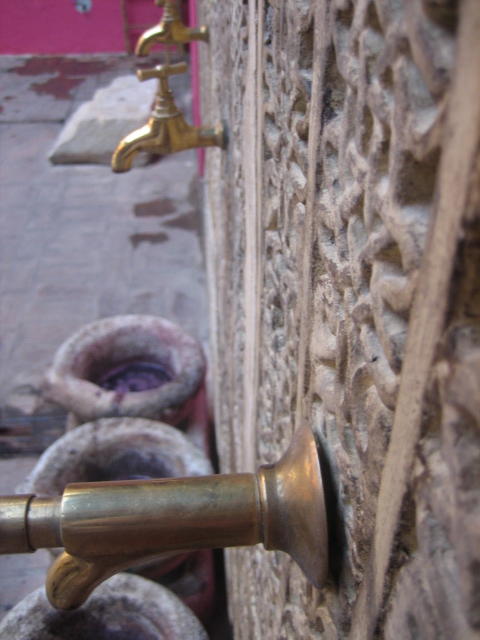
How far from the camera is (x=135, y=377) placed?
1.87 metres

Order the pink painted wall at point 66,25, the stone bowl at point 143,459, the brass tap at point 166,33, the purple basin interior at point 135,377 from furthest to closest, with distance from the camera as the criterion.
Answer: the pink painted wall at point 66,25 < the purple basin interior at point 135,377 < the stone bowl at point 143,459 < the brass tap at point 166,33

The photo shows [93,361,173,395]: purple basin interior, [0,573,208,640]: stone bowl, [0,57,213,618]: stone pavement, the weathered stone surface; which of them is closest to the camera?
[0,573,208,640]: stone bowl

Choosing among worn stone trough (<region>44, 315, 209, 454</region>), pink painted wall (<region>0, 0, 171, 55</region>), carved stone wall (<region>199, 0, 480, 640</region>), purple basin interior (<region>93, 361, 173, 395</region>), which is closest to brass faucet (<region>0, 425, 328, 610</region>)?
carved stone wall (<region>199, 0, 480, 640</region>)

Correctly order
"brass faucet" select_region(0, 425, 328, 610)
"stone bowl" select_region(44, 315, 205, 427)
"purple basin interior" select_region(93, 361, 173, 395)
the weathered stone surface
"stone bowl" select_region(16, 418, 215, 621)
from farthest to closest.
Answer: the weathered stone surface, "purple basin interior" select_region(93, 361, 173, 395), "stone bowl" select_region(44, 315, 205, 427), "stone bowl" select_region(16, 418, 215, 621), "brass faucet" select_region(0, 425, 328, 610)

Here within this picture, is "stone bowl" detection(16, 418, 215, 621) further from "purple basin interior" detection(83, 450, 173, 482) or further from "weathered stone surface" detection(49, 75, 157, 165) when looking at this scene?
"weathered stone surface" detection(49, 75, 157, 165)

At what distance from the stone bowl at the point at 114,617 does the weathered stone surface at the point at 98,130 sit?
2544 mm

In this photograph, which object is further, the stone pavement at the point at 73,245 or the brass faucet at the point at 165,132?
the stone pavement at the point at 73,245

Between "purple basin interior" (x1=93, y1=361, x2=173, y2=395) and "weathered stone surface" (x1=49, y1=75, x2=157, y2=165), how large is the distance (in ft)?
5.46

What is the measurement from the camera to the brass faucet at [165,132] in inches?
40.9

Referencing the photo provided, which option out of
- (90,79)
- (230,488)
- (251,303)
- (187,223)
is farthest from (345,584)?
(90,79)

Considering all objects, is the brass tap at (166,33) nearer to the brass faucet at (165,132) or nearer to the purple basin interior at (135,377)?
the brass faucet at (165,132)

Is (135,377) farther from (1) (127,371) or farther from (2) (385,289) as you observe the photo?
(2) (385,289)

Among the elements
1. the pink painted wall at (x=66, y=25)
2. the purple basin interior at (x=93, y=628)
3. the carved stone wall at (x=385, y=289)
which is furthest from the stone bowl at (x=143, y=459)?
the pink painted wall at (x=66, y=25)

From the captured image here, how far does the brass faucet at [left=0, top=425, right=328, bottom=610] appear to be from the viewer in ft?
1.14
